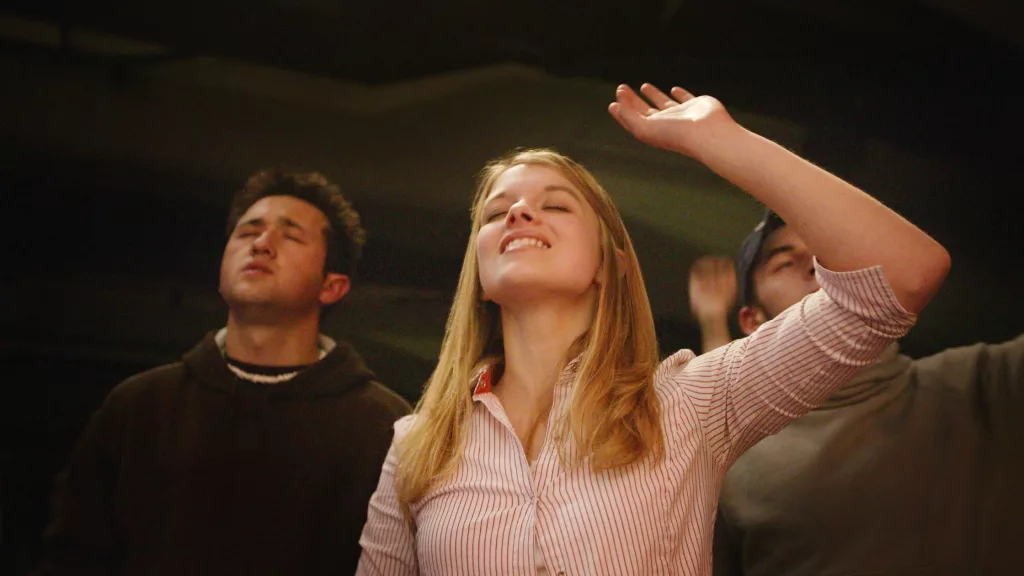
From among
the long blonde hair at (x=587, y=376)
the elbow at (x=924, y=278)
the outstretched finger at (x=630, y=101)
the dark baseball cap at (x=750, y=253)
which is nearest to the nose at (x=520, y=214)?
the long blonde hair at (x=587, y=376)

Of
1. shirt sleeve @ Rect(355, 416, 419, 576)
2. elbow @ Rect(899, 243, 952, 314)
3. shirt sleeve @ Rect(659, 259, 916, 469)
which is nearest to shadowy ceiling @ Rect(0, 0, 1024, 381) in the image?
shirt sleeve @ Rect(355, 416, 419, 576)

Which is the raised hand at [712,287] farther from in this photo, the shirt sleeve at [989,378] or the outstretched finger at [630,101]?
the outstretched finger at [630,101]

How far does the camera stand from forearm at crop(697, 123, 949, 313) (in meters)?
1.08

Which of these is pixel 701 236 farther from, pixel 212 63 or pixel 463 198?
pixel 212 63

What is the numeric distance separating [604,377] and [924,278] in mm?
507

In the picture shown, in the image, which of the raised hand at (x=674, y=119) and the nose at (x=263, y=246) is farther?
the nose at (x=263, y=246)

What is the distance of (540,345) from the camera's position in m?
1.48

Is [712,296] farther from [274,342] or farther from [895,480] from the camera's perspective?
[274,342]

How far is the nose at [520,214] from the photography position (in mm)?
1453

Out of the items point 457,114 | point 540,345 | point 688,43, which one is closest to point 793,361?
point 540,345

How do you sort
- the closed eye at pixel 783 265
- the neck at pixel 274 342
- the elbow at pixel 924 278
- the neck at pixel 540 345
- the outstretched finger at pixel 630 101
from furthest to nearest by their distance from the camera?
the neck at pixel 274 342 → the closed eye at pixel 783 265 → the neck at pixel 540 345 → the outstretched finger at pixel 630 101 → the elbow at pixel 924 278

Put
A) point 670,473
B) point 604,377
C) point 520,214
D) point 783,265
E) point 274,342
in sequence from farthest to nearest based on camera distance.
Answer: point 274,342 < point 783,265 < point 520,214 < point 604,377 < point 670,473

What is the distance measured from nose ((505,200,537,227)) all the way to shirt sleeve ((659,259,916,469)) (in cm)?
37

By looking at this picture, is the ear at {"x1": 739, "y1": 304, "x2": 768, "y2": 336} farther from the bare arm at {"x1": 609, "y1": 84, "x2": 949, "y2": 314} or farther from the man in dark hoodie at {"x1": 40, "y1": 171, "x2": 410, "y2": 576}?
the man in dark hoodie at {"x1": 40, "y1": 171, "x2": 410, "y2": 576}
